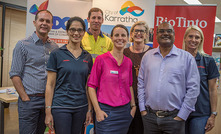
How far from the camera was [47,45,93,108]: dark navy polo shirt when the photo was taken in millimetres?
1829

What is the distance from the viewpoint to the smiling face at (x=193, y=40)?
7.07 ft

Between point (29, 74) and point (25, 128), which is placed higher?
point (29, 74)

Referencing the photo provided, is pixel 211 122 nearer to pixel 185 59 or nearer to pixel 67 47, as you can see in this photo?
pixel 185 59

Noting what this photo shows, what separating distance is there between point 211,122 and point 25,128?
6.83 feet

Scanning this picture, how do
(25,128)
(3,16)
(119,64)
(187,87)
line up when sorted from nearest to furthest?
(187,87) < (119,64) < (25,128) < (3,16)

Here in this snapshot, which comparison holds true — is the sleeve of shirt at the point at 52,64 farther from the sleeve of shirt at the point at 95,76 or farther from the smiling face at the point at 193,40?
the smiling face at the point at 193,40

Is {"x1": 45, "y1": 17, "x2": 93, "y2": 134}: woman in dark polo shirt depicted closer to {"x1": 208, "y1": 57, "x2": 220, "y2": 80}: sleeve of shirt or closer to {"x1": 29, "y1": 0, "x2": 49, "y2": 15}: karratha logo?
{"x1": 208, "y1": 57, "x2": 220, "y2": 80}: sleeve of shirt

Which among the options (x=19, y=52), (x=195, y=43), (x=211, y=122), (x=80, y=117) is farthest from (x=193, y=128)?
(x=19, y=52)

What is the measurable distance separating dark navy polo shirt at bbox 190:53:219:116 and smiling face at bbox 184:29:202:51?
0.18m

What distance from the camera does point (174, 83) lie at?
1.79 meters

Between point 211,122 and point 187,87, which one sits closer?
point 187,87

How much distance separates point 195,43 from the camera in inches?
85.0

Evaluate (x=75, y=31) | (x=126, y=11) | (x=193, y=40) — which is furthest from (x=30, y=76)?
(x=126, y=11)

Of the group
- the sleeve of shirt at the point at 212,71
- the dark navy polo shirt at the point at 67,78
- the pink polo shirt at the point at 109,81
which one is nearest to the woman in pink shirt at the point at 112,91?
the pink polo shirt at the point at 109,81
